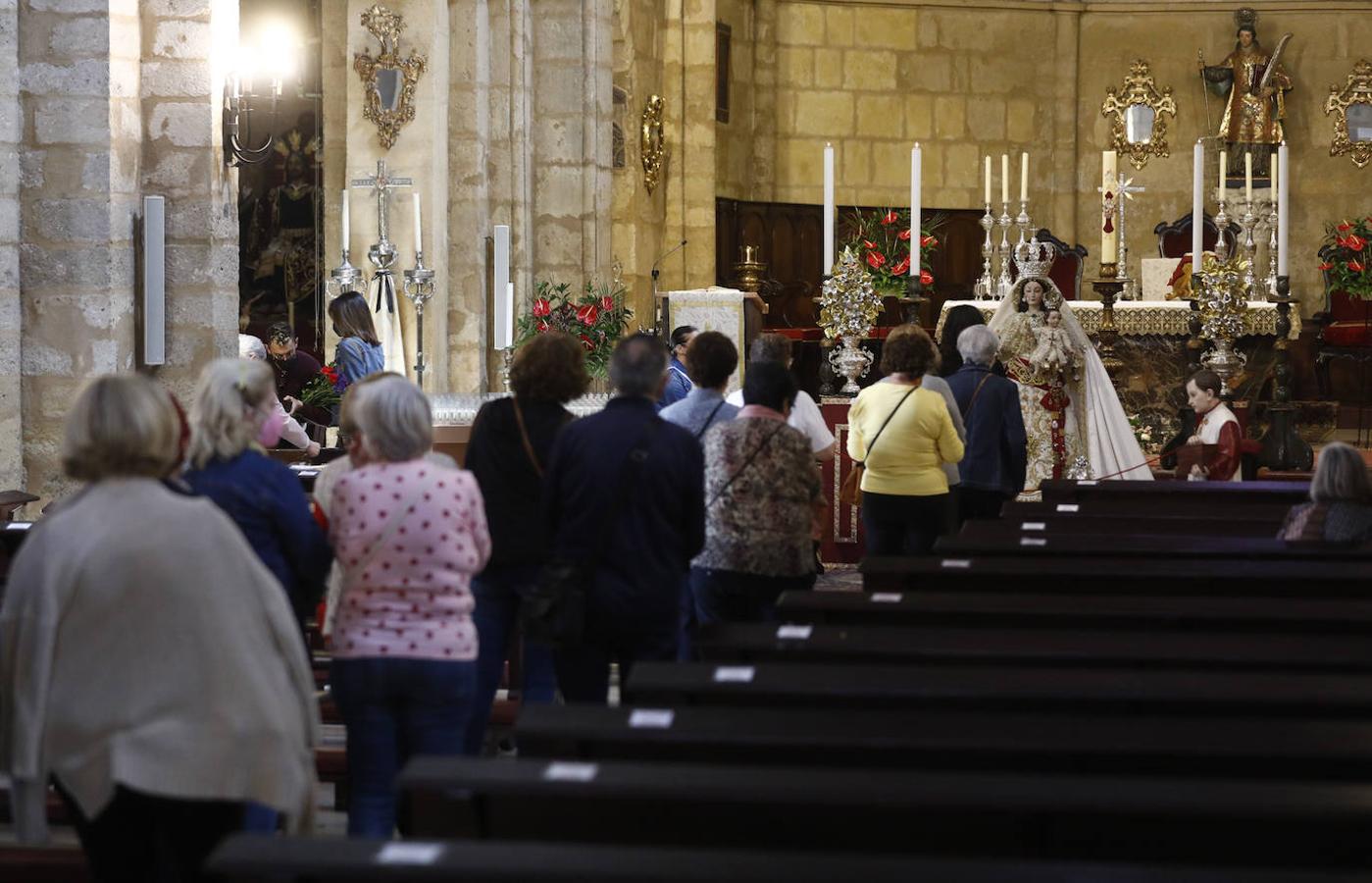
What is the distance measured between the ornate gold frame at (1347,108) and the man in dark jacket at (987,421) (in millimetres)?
12530

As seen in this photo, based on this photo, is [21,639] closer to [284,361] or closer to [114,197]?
[114,197]

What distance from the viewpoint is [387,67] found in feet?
37.9

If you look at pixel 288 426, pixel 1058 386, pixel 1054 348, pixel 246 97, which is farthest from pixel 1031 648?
pixel 1058 386

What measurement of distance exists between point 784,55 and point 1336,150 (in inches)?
214

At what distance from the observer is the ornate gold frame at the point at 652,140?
16500 mm

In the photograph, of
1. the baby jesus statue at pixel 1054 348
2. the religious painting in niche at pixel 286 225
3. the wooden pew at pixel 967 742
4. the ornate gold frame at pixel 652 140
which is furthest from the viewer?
the ornate gold frame at pixel 652 140

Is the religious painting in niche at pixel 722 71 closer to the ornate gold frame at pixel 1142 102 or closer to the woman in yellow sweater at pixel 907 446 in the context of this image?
the ornate gold frame at pixel 1142 102

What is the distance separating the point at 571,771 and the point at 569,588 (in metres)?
1.57

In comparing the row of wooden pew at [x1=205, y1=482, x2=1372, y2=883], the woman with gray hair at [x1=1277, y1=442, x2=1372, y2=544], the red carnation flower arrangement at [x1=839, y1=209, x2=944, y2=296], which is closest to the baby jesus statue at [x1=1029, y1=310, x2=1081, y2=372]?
the red carnation flower arrangement at [x1=839, y1=209, x2=944, y2=296]

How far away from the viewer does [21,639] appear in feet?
11.0

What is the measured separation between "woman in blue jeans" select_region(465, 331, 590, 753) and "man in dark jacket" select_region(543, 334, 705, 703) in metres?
0.23

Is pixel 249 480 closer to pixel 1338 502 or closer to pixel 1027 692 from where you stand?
pixel 1027 692

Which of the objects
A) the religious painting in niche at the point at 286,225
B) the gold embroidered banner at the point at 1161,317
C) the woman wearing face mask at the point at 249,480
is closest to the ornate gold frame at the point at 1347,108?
the gold embroidered banner at the point at 1161,317

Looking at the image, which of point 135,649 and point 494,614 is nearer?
point 135,649
